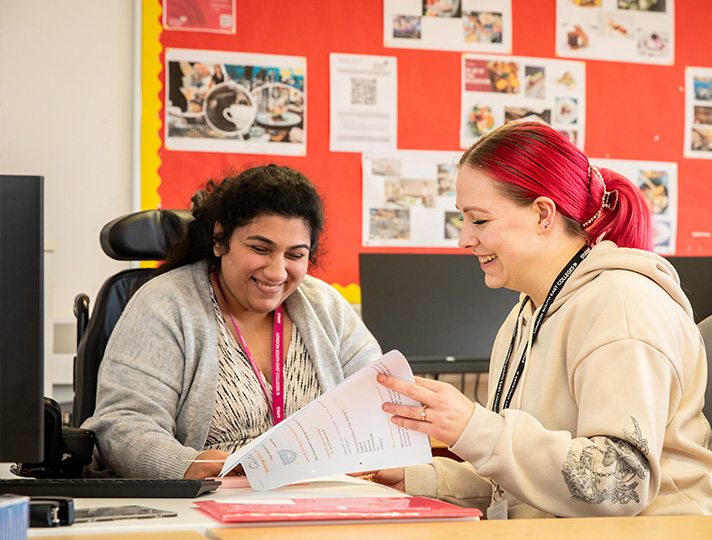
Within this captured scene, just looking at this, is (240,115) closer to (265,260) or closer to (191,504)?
Answer: (265,260)

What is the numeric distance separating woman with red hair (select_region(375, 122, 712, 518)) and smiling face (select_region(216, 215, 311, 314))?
0.52m

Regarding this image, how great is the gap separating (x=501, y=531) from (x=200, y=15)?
2.35 metres

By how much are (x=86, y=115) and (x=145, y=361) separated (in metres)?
1.39

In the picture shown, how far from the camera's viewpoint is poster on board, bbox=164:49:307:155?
9.27ft

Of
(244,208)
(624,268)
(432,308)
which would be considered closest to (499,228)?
(624,268)

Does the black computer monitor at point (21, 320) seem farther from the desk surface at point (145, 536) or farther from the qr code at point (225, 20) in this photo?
the qr code at point (225, 20)

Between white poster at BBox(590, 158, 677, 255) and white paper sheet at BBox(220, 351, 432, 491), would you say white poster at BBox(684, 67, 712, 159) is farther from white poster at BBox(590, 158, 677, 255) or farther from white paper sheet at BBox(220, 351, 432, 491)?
white paper sheet at BBox(220, 351, 432, 491)

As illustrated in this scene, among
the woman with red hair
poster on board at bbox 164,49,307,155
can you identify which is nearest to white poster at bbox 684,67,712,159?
poster on board at bbox 164,49,307,155

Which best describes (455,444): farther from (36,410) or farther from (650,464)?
(36,410)

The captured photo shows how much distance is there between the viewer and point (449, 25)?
3.07 m

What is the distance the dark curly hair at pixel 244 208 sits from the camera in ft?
6.07

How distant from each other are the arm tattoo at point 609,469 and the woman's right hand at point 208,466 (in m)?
0.60

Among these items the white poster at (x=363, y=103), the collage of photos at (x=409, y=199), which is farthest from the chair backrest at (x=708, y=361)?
the white poster at (x=363, y=103)

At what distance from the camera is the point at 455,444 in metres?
1.14
